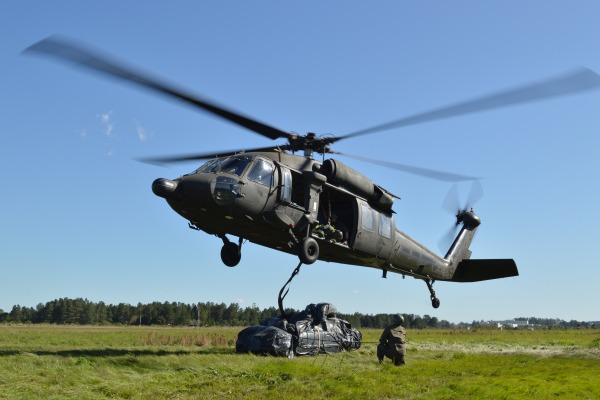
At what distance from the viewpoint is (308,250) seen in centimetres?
1577

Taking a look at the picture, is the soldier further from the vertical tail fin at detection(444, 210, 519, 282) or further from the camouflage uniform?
the vertical tail fin at detection(444, 210, 519, 282)

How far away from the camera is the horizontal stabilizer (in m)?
22.7

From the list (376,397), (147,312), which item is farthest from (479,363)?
(147,312)

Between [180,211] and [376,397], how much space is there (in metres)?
8.01

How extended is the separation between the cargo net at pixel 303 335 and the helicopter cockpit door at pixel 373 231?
2549mm

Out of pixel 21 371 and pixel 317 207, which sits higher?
pixel 317 207

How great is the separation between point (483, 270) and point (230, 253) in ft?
39.8

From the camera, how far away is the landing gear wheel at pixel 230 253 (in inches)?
687

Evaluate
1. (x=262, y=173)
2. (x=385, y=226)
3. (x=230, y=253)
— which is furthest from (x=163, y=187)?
(x=385, y=226)

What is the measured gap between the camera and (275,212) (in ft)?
50.4

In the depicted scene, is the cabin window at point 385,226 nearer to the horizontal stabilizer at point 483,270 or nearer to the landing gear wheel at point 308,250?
the landing gear wheel at point 308,250

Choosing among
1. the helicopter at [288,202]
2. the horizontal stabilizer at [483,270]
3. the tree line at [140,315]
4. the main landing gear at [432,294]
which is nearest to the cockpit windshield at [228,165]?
the helicopter at [288,202]

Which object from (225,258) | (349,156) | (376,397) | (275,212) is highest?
(349,156)

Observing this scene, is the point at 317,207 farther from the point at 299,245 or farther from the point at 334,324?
the point at 334,324
